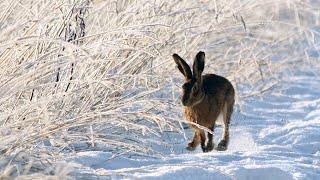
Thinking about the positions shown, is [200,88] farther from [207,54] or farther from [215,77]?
[207,54]

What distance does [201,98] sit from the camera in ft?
17.6

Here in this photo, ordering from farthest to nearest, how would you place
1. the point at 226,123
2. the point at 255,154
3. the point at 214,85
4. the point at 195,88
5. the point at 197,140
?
1. the point at 226,123
2. the point at 214,85
3. the point at 197,140
4. the point at 195,88
5. the point at 255,154

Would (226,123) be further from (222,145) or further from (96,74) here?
(96,74)

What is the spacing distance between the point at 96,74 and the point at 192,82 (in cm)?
59

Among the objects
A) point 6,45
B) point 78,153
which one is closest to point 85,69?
point 78,153

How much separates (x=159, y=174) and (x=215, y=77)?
1.71 metres

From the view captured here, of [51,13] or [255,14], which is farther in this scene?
[255,14]

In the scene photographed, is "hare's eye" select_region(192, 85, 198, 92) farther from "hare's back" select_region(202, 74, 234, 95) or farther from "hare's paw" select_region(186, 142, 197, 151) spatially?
"hare's paw" select_region(186, 142, 197, 151)

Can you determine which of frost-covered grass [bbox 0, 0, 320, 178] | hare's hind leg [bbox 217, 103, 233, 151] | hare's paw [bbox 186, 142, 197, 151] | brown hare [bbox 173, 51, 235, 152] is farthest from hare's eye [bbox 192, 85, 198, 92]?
hare's hind leg [bbox 217, 103, 233, 151]

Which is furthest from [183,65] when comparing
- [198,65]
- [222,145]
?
[222,145]

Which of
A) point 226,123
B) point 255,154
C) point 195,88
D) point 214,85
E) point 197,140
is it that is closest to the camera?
point 255,154

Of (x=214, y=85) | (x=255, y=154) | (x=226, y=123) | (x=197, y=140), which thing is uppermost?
(x=214, y=85)

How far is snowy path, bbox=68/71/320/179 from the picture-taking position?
4.19 meters

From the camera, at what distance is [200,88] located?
5.38m
